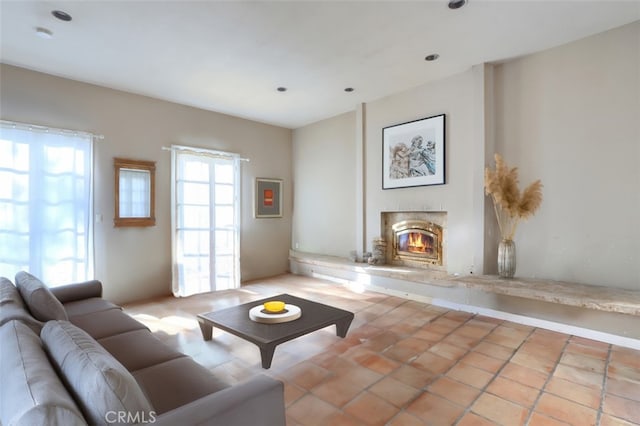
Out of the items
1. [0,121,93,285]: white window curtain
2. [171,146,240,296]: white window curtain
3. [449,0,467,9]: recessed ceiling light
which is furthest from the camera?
[171,146,240,296]: white window curtain

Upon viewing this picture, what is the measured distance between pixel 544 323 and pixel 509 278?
1.78ft

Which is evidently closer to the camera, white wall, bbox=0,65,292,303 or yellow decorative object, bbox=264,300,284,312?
yellow decorative object, bbox=264,300,284,312

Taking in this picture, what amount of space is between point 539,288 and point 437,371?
1.54m

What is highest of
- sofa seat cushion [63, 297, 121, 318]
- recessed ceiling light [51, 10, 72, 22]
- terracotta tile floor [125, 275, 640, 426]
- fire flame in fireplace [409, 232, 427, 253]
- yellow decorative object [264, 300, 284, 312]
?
recessed ceiling light [51, 10, 72, 22]

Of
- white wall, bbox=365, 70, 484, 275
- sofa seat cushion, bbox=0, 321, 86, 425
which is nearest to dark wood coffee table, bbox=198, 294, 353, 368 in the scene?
sofa seat cushion, bbox=0, 321, 86, 425

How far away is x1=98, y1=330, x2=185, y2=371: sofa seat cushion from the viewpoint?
188 cm

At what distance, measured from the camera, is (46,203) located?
384cm

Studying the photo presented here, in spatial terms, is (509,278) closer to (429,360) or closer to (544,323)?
(544,323)

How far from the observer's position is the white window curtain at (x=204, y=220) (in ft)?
16.1

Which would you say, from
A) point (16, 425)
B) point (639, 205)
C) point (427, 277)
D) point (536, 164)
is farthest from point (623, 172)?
point (16, 425)

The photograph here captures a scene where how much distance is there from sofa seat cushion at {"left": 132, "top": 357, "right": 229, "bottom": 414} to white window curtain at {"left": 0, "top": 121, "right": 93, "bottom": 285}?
3.13 metres

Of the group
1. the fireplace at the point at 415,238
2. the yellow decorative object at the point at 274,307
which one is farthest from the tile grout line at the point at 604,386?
the yellow decorative object at the point at 274,307

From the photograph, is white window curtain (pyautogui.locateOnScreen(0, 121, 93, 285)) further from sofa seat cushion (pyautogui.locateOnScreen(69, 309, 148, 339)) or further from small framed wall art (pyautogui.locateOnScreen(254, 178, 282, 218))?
small framed wall art (pyautogui.locateOnScreen(254, 178, 282, 218))

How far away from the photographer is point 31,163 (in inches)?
147
